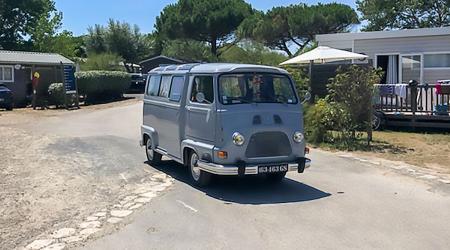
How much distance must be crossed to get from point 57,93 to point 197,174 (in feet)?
69.1

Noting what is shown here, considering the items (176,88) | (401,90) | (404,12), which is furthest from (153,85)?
(404,12)

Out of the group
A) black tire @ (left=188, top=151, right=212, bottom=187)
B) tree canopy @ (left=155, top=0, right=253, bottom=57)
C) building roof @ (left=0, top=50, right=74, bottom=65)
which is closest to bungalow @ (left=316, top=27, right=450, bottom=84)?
black tire @ (left=188, top=151, right=212, bottom=187)

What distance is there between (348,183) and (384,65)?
1537 cm

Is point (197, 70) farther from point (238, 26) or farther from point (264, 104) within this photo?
point (238, 26)

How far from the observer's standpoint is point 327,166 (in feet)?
36.4

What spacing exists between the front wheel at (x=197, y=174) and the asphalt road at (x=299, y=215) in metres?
0.14

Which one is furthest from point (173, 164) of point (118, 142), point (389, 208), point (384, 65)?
point (384, 65)

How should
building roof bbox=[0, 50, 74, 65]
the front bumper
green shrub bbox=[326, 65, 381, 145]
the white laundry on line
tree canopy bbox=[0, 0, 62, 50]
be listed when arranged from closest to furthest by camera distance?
1. the front bumper
2. green shrub bbox=[326, 65, 381, 145]
3. the white laundry on line
4. building roof bbox=[0, 50, 74, 65]
5. tree canopy bbox=[0, 0, 62, 50]

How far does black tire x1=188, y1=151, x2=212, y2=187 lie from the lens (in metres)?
8.81

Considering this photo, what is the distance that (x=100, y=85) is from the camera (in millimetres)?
31203

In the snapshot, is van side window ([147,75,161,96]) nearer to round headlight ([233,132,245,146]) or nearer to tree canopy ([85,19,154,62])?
round headlight ([233,132,245,146])

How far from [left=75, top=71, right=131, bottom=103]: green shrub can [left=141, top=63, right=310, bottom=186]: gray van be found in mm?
21443

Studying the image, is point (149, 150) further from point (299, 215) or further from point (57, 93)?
point (57, 93)

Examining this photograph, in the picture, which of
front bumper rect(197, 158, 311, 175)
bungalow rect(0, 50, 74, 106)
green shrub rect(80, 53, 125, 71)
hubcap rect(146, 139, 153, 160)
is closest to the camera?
front bumper rect(197, 158, 311, 175)
